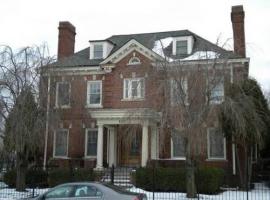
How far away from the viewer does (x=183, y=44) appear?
27188mm

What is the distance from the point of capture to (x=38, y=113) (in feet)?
66.6

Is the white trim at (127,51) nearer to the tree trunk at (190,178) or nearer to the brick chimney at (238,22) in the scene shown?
the brick chimney at (238,22)

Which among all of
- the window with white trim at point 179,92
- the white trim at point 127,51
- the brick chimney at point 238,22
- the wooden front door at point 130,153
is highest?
the brick chimney at point 238,22

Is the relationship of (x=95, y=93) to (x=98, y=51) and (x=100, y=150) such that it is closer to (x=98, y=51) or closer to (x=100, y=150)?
(x=98, y=51)

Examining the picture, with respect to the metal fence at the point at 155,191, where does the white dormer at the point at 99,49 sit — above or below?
above

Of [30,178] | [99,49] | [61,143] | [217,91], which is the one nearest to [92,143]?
[61,143]

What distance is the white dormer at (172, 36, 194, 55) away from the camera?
2685cm

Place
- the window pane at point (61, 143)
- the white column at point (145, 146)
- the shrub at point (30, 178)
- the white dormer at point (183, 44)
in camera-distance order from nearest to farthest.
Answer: the shrub at point (30, 178), the white column at point (145, 146), the white dormer at point (183, 44), the window pane at point (61, 143)

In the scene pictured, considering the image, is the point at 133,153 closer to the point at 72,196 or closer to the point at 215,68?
the point at 215,68

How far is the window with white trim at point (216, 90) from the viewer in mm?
17656

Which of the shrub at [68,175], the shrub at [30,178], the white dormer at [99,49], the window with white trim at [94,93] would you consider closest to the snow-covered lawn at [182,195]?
the shrub at [68,175]

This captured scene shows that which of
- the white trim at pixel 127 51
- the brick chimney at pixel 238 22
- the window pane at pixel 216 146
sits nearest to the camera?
the window pane at pixel 216 146

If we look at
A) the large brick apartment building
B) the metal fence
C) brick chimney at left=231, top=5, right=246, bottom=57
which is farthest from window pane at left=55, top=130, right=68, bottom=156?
brick chimney at left=231, top=5, right=246, bottom=57

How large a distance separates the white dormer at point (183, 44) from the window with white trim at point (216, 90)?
8.39 meters
